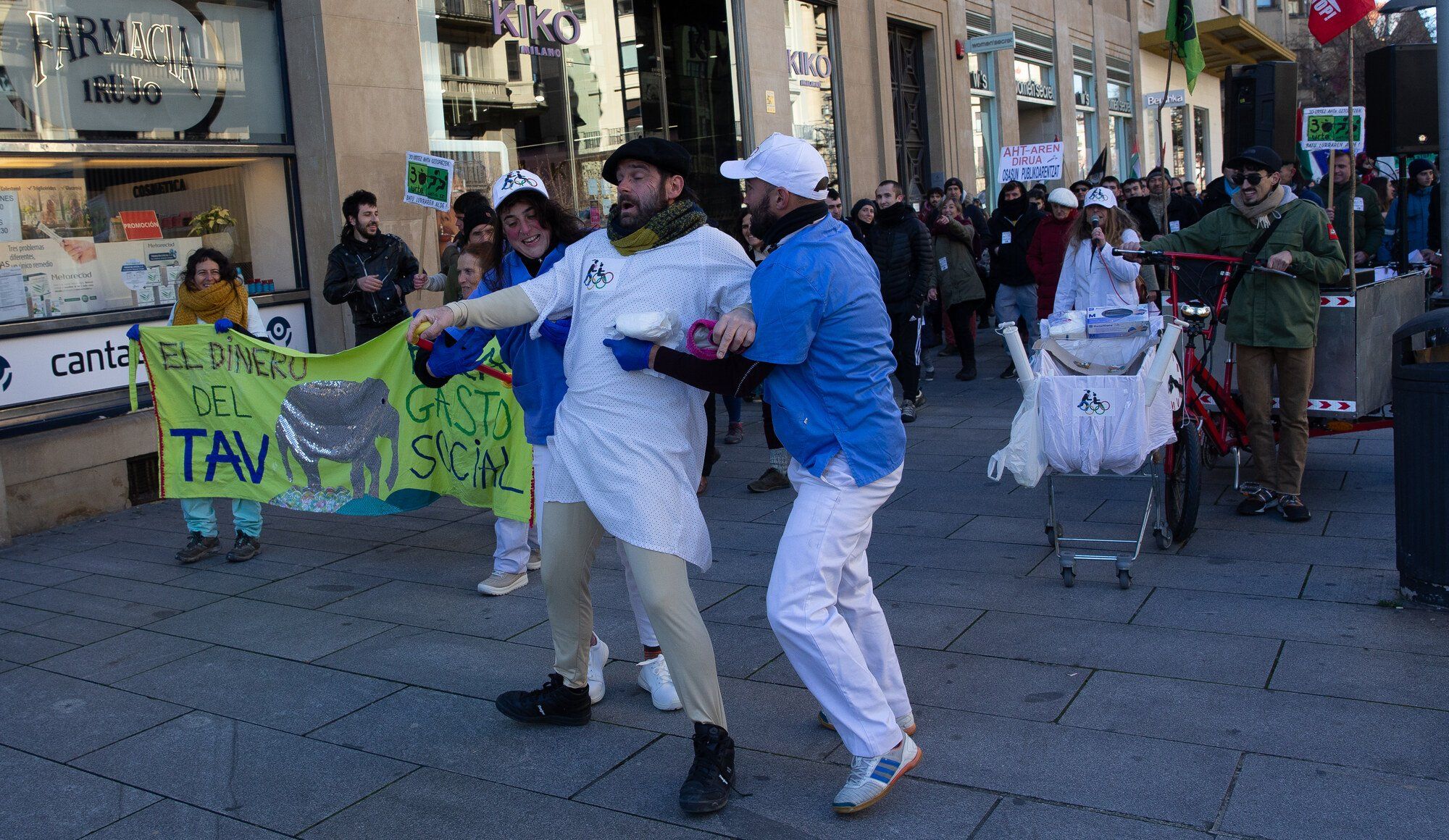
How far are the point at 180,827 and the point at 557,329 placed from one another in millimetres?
1910

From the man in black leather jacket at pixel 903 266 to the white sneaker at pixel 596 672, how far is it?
247 inches

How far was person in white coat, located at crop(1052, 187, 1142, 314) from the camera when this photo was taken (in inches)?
337

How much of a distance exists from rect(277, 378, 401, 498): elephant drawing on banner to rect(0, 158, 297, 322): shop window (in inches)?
61.9

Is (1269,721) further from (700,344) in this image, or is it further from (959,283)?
(959,283)

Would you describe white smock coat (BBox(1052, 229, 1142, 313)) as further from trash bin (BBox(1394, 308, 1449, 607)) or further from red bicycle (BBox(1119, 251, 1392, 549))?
trash bin (BBox(1394, 308, 1449, 607))

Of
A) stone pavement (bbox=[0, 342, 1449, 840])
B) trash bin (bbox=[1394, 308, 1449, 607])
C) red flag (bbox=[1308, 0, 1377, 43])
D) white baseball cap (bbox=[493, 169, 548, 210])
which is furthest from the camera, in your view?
red flag (bbox=[1308, 0, 1377, 43])

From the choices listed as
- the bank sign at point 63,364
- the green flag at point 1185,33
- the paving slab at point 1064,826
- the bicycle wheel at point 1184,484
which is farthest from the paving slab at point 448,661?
the green flag at point 1185,33

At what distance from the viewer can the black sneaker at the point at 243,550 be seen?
701 centimetres

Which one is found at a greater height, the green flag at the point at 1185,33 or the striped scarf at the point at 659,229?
the green flag at the point at 1185,33

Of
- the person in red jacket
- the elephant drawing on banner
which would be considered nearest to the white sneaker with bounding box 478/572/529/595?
the elephant drawing on banner

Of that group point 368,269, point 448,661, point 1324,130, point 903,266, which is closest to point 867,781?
point 448,661

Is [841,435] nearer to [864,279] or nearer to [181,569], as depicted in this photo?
[864,279]

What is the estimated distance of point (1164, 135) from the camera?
3456cm

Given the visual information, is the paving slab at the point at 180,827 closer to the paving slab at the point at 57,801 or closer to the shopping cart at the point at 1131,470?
the paving slab at the point at 57,801
